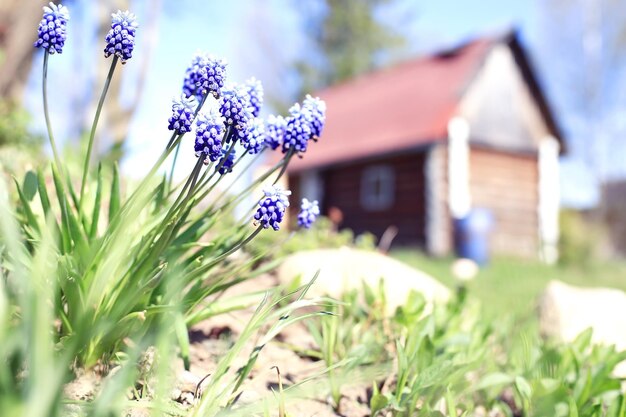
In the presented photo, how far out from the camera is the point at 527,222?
46.8 feet

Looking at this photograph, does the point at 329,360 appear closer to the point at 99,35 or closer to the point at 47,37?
the point at 47,37

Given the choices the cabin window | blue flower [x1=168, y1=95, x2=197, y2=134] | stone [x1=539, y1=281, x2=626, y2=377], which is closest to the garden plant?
blue flower [x1=168, y1=95, x2=197, y2=134]

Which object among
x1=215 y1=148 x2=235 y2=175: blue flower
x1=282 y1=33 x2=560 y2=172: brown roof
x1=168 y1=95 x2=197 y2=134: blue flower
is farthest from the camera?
x1=282 y1=33 x2=560 y2=172: brown roof

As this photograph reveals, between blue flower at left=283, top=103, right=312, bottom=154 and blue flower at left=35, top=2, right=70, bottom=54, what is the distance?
2.33ft

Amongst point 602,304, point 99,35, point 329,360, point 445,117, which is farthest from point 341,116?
point 329,360

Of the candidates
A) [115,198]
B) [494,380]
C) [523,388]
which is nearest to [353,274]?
[494,380]

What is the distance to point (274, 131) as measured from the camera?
7.23ft

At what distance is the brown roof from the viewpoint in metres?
13.0

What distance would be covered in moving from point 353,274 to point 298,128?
1.34m

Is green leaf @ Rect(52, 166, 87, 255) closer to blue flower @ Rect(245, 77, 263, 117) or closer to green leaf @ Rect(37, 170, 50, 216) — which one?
green leaf @ Rect(37, 170, 50, 216)

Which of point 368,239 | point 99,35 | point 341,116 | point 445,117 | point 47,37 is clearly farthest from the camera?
point 341,116

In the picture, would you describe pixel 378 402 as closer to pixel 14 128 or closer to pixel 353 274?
pixel 353 274

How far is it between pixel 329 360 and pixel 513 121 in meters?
13.1

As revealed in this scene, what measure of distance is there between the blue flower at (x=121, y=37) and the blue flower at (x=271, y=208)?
56 centimetres
